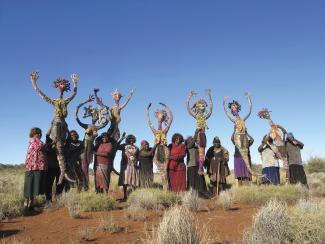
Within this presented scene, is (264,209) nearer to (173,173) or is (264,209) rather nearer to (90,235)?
(90,235)

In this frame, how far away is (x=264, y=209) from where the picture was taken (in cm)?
621

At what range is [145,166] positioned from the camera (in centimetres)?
1200

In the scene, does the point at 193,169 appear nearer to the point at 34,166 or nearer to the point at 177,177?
the point at 177,177

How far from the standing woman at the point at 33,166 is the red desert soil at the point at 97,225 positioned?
58cm

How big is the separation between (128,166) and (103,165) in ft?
2.56

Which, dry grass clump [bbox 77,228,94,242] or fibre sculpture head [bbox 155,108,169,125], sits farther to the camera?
fibre sculpture head [bbox 155,108,169,125]

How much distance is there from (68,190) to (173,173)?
319cm

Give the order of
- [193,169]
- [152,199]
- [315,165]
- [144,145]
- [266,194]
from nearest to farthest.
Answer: [152,199] < [266,194] < [144,145] < [193,169] < [315,165]

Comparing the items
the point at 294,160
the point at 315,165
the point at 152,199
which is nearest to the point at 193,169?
the point at 152,199

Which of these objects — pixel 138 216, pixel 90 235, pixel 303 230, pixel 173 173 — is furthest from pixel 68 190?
pixel 303 230

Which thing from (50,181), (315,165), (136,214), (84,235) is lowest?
(84,235)

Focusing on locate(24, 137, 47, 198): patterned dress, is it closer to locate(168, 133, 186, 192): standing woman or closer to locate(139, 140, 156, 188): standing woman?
locate(139, 140, 156, 188): standing woman

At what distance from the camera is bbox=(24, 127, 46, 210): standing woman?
930 cm

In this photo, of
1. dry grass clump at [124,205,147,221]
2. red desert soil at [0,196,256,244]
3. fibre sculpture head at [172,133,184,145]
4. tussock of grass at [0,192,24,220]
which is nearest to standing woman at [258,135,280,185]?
fibre sculpture head at [172,133,184,145]
